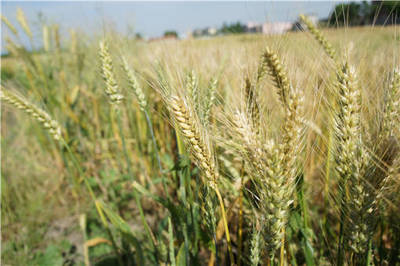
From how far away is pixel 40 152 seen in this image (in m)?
2.82

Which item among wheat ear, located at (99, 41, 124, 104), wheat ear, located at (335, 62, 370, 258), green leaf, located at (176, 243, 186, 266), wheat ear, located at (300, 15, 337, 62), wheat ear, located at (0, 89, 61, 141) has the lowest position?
green leaf, located at (176, 243, 186, 266)

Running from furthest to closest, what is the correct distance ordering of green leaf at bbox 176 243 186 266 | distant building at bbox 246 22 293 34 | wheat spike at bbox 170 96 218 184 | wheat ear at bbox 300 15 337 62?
wheat ear at bbox 300 15 337 62
distant building at bbox 246 22 293 34
green leaf at bbox 176 243 186 266
wheat spike at bbox 170 96 218 184

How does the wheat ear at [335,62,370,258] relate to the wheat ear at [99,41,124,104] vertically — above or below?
below

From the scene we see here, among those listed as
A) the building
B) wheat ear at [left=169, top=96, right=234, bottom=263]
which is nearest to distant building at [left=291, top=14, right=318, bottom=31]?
the building

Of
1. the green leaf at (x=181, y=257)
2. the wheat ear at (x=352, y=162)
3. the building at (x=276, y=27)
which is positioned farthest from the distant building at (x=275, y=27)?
the green leaf at (x=181, y=257)

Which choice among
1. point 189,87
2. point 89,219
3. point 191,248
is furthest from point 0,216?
point 189,87

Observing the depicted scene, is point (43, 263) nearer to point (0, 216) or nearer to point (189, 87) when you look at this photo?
point (0, 216)

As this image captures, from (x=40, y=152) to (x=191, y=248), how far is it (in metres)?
2.55

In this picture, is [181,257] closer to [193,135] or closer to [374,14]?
[193,135]

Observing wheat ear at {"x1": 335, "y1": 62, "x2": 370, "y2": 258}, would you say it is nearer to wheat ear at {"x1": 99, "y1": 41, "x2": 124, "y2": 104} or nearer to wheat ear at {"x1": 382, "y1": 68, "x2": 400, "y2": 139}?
wheat ear at {"x1": 382, "y1": 68, "x2": 400, "y2": 139}

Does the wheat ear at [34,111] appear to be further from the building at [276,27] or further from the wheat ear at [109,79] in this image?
the building at [276,27]

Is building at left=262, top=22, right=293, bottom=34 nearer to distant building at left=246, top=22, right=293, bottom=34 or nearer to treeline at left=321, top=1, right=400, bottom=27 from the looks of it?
distant building at left=246, top=22, right=293, bottom=34

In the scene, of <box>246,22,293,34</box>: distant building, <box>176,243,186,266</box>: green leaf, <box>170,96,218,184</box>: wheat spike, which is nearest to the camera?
<box>170,96,218,184</box>: wheat spike

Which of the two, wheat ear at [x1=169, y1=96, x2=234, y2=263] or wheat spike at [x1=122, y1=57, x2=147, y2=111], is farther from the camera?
wheat spike at [x1=122, y1=57, x2=147, y2=111]
